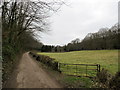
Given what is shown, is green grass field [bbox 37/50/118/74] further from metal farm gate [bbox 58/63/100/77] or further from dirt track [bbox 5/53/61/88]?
dirt track [bbox 5/53/61/88]

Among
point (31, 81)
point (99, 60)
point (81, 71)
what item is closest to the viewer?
point (31, 81)

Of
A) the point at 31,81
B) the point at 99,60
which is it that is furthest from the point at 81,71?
the point at 99,60

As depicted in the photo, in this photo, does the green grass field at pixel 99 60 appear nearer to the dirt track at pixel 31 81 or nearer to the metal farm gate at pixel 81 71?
the metal farm gate at pixel 81 71

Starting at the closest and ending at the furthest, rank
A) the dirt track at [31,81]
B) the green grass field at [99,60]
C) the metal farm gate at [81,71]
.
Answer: the dirt track at [31,81] → the metal farm gate at [81,71] → the green grass field at [99,60]

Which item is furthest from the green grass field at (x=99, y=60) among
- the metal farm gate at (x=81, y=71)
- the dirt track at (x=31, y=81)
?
the dirt track at (x=31, y=81)

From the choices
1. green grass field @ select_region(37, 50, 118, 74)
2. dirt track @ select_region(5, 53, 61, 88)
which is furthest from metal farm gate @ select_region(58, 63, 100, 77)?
dirt track @ select_region(5, 53, 61, 88)

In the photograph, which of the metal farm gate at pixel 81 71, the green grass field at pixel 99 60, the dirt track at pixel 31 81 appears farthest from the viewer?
the green grass field at pixel 99 60

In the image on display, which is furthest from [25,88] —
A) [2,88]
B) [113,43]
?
[113,43]

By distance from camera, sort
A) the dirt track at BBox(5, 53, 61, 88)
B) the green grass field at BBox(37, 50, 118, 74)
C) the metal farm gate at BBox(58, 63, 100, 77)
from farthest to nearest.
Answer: the green grass field at BBox(37, 50, 118, 74), the metal farm gate at BBox(58, 63, 100, 77), the dirt track at BBox(5, 53, 61, 88)

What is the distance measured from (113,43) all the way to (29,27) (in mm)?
32730

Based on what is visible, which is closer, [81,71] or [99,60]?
[81,71]

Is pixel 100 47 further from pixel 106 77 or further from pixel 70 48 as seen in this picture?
pixel 106 77

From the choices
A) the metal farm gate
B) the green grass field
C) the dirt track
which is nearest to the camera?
the dirt track

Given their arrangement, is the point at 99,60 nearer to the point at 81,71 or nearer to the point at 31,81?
the point at 81,71
